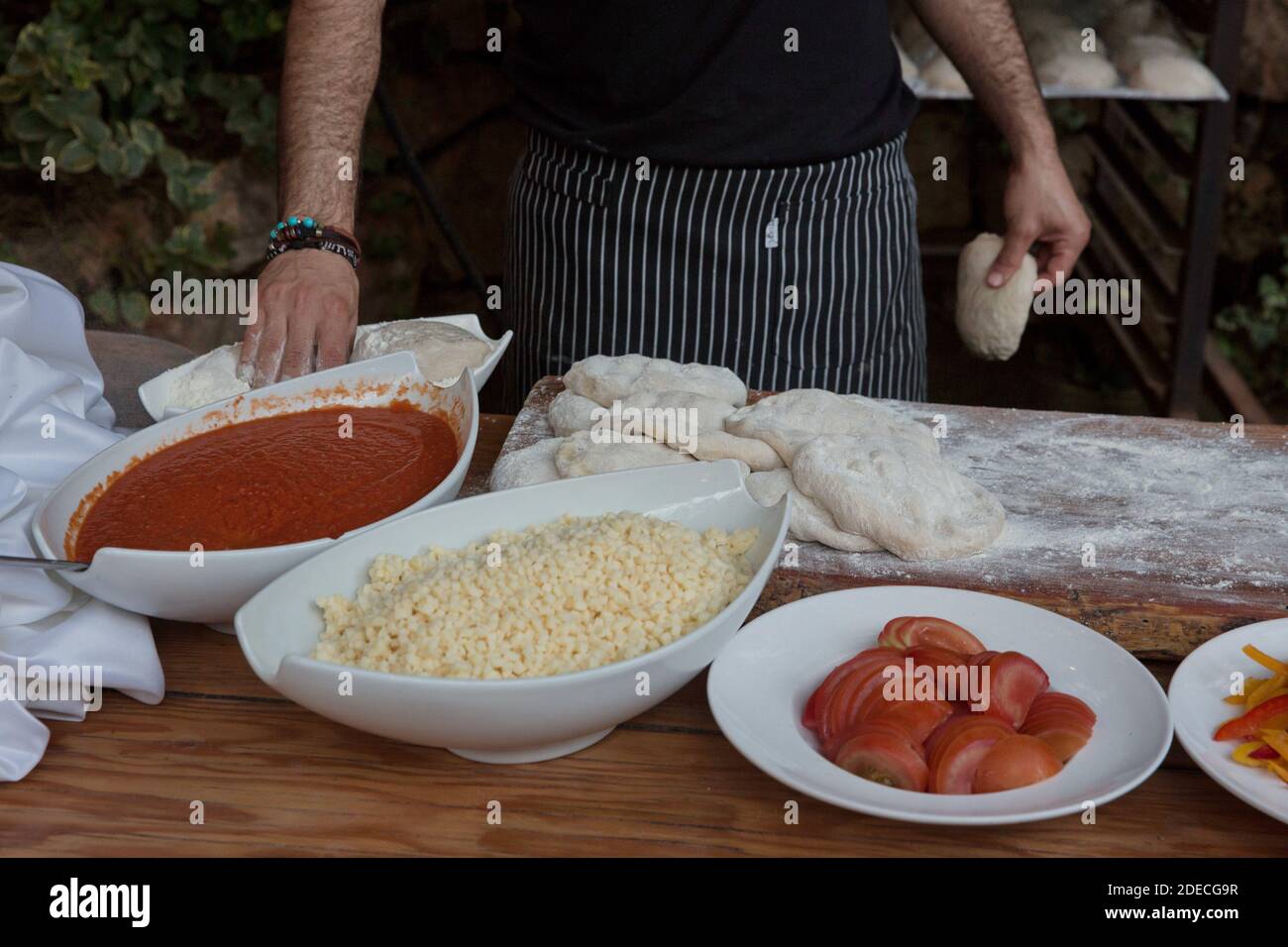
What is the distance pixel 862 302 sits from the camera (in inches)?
99.0

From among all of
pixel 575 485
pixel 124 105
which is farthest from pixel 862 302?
pixel 124 105

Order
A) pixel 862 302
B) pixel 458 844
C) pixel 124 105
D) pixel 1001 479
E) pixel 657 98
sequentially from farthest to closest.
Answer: pixel 124 105 < pixel 862 302 < pixel 657 98 < pixel 1001 479 < pixel 458 844

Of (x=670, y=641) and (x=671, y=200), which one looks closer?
(x=670, y=641)

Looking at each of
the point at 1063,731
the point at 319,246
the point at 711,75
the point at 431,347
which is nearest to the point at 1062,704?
the point at 1063,731

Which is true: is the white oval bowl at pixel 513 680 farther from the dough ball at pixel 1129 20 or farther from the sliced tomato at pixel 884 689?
the dough ball at pixel 1129 20

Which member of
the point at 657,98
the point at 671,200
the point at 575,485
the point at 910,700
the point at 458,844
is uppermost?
the point at 657,98

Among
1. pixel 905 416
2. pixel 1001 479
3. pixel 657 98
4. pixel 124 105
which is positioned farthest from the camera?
pixel 124 105

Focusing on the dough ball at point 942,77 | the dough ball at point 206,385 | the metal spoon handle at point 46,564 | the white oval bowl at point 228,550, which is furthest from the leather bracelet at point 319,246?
the dough ball at point 942,77

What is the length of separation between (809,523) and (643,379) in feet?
1.29

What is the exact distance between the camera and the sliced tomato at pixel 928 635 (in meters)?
1.27

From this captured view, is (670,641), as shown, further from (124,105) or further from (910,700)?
(124,105)

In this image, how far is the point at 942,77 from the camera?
11.5 ft

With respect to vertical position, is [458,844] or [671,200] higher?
[671,200]

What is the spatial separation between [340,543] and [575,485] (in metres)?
0.28
